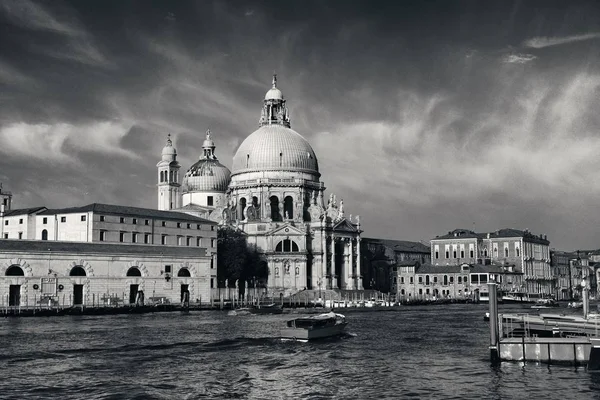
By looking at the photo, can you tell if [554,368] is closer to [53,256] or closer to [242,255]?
[53,256]

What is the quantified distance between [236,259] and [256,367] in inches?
2378

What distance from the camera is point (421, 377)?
32188mm

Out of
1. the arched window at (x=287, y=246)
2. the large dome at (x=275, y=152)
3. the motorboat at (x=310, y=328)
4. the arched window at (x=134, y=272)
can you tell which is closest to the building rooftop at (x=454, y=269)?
the large dome at (x=275, y=152)

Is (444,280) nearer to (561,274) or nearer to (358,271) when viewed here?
(358,271)

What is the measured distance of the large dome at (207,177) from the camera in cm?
11962

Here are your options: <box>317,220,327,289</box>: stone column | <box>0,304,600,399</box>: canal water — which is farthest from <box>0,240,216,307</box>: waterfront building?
<box>317,220,327,289</box>: stone column

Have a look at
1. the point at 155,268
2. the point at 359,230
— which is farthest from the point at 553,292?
the point at 155,268

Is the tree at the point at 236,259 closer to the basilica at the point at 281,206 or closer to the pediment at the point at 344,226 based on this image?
the basilica at the point at 281,206

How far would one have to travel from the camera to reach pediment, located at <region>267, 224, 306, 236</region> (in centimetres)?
10344

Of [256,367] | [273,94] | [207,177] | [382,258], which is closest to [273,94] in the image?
[273,94]

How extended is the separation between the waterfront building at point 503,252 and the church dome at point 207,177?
35191mm

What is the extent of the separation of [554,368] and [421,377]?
541cm

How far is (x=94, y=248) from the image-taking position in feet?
243

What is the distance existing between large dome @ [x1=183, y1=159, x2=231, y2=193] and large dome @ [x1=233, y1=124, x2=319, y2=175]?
6894mm
